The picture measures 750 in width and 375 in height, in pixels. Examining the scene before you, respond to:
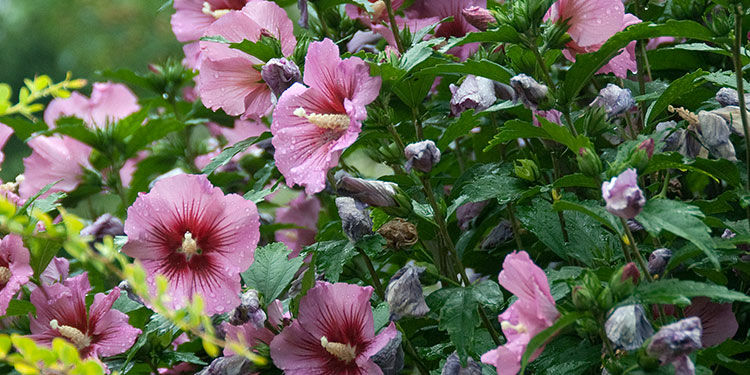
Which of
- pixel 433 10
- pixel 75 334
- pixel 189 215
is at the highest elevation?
pixel 433 10

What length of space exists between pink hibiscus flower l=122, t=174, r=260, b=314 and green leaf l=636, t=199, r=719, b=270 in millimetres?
418

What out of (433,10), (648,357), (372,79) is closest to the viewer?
(648,357)

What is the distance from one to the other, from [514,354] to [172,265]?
43 centimetres

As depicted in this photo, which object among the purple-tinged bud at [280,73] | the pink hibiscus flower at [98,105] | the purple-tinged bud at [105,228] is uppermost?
the purple-tinged bud at [280,73]

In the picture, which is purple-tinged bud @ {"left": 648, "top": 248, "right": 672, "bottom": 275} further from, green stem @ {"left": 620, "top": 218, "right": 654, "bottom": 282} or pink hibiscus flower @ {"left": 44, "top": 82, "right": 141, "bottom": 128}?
pink hibiscus flower @ {"left": 44, "top": 82, "right": 141, "bottom": 128}

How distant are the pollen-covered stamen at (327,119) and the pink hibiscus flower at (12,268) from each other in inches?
13.6

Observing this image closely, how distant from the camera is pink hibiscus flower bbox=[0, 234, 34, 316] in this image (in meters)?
0.94

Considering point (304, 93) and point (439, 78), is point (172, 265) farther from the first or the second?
point (439, 78)

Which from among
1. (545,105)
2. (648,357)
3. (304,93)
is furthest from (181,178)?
(648,357)

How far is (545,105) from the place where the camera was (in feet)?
2.94

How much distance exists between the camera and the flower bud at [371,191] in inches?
35.7

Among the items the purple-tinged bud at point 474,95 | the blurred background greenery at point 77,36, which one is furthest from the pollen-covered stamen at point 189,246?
the blurred background greenery at point 77,36

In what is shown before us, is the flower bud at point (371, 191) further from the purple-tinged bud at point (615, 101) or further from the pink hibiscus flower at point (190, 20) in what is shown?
the pink hibiscus flower at point (190, 20)

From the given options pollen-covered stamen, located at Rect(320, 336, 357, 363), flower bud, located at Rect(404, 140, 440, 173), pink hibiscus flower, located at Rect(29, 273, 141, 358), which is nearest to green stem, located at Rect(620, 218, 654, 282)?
flower bud, located at Rect(404, 140, 440, 173)
